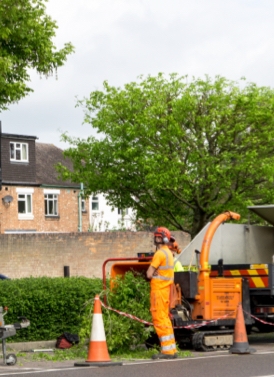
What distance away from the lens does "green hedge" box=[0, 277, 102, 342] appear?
16594mm

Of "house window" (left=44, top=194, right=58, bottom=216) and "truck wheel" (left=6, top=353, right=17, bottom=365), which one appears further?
"house window" (left=44, top=194, right=58, bottom=216)

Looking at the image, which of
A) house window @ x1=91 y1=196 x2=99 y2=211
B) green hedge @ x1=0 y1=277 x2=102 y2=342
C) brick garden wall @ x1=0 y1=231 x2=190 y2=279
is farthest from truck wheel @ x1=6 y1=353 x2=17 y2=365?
house window @ x1=91 y1=196 x2=99 y2=211

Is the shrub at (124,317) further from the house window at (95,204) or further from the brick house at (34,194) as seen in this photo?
the house window at (95,204)

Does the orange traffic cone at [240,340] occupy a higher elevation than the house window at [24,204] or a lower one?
lower

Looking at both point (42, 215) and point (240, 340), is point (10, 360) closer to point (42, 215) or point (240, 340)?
point (240, 340)

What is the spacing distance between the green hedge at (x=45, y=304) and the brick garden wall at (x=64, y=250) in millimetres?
16190

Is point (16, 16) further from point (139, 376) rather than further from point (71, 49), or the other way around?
point (139, 376)

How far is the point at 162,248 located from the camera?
13969 mm

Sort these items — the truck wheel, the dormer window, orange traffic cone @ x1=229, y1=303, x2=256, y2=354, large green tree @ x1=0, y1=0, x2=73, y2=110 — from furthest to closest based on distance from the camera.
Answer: the dormer window < large green tree @ x1=0, y1=0, x2=73, y2=110 < orange traffic cone @ x1=229, y1=303, x2=256, y2=354 < the truck wheel

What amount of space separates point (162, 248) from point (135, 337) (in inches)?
67.4

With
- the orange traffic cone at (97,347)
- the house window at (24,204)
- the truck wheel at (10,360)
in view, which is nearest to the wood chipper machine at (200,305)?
the orange traffic cone at (97,347)

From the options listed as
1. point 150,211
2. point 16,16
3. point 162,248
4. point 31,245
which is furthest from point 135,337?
point 150,211

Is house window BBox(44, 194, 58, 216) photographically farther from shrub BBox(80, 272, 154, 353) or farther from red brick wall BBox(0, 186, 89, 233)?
shrub BBox(80, 272, 154, 353)

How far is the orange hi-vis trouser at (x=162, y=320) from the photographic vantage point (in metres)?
13.6
